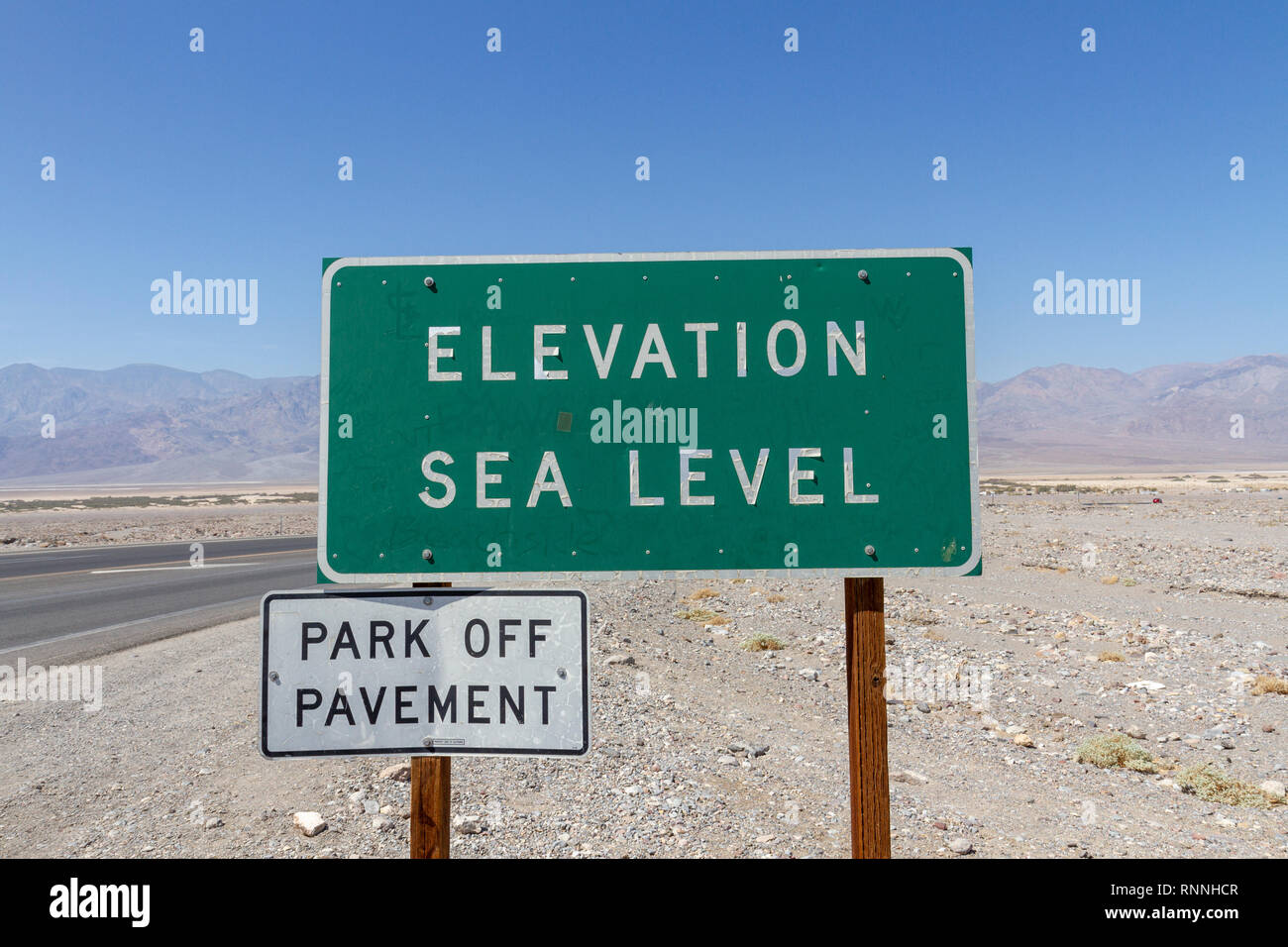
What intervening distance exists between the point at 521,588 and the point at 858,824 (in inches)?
55.3

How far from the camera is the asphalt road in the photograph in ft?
38.5

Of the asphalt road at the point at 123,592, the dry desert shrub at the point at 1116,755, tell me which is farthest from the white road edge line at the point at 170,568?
the dry desert shrub at the point at 1116,755

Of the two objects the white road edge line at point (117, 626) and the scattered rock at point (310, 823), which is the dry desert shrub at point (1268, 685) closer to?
the scattered rock at point (310, 823)

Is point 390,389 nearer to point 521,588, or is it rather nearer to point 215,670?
point 521,588

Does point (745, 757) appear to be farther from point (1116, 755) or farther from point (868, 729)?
point (868, 729)

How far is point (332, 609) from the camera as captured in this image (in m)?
2.38

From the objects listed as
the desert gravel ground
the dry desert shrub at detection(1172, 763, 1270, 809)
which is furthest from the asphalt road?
the dry desert shrub at detection(1172, 763, 1270, 809)

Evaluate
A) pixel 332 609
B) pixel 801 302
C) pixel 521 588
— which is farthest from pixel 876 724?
pixel 332 609

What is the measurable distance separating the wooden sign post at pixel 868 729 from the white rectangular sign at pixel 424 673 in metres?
0.93

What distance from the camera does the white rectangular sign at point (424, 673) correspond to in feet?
7.64

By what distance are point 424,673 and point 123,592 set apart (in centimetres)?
1849

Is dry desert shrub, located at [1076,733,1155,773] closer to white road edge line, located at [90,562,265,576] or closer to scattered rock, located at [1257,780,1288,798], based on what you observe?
scattered rock, located at [1257,780,1288,798]

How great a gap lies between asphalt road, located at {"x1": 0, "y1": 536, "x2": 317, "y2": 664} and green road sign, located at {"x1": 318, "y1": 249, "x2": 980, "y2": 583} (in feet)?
36.5

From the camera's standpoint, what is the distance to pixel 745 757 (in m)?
6.09
